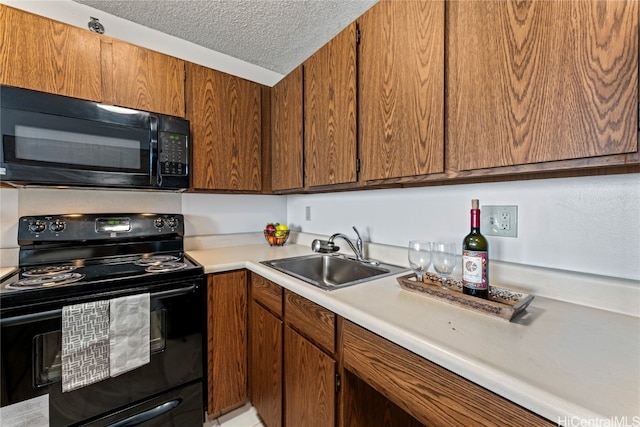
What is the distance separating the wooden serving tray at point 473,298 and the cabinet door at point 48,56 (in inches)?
72.7

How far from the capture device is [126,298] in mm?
1153

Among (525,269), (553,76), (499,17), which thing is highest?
(499,17)

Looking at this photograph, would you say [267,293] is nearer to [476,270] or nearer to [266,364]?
[266,364]

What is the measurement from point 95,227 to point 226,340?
1023 millimetres

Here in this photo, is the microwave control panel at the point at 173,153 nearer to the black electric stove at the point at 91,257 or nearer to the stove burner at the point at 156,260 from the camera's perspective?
the black electric stove at the point at 91,257

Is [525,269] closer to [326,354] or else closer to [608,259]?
[608,259]

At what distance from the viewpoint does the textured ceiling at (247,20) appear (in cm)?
158

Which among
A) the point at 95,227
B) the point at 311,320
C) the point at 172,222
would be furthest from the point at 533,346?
the point at 95,227

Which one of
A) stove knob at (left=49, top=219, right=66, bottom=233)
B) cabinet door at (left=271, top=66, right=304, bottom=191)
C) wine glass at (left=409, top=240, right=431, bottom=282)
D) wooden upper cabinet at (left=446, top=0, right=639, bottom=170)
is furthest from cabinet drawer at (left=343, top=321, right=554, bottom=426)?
stove knob at (left=49, top=219, right=66, bottom=233)

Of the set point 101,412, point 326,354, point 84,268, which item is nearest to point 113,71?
point 84,268

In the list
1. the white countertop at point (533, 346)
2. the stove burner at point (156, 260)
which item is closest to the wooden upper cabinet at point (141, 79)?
the stove burner at point (156, 260)

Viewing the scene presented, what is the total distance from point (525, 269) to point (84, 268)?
204cm

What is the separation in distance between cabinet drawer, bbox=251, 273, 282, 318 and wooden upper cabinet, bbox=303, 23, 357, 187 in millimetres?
633

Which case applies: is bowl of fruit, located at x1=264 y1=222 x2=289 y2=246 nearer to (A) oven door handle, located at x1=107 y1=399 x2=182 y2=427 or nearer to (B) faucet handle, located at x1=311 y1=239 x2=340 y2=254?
(B) faucet handle, located at x1=311 y1=239 x2=340 y2=254
